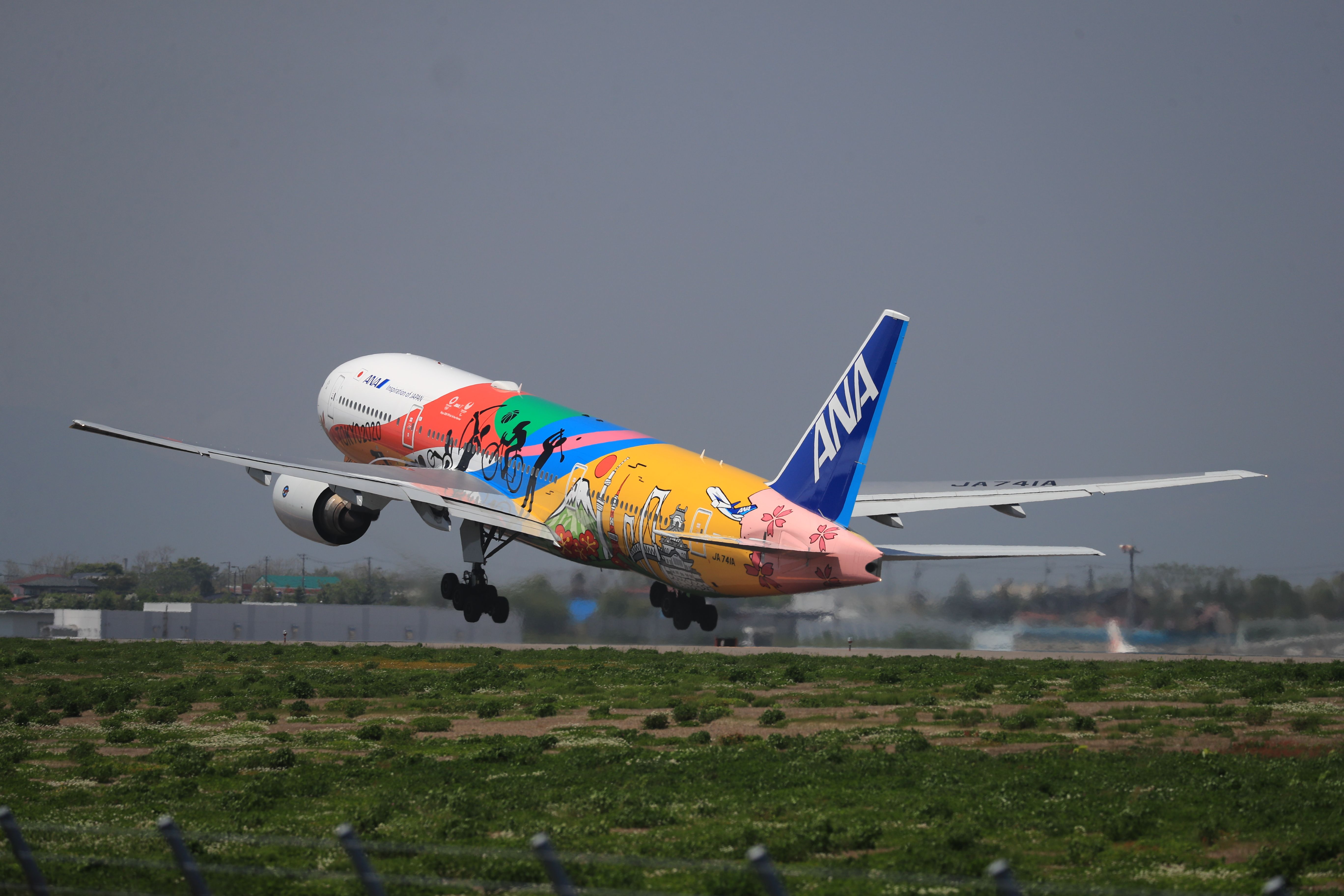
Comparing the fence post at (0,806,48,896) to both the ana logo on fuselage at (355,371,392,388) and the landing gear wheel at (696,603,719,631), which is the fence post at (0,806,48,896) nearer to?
the landing gear wheel at (696,603,719,631)

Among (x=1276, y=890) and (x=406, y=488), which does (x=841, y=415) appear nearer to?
(x=406, y=488)

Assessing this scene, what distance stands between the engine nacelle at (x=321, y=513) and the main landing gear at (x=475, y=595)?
348 centimetres

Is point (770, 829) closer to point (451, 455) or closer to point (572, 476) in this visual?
point (572, 476)

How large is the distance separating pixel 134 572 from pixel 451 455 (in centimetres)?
10288

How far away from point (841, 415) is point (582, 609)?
3913 centimetres

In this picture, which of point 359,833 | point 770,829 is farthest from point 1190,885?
point 359,833

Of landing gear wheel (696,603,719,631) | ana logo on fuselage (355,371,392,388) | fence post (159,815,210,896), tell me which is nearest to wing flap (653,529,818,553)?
landing gear wheel (696,603,719,631)

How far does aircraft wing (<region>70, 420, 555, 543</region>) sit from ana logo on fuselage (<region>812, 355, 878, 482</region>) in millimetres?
10895

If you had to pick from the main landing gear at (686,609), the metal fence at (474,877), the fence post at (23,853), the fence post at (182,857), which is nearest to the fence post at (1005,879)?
the fence post at (182,857)

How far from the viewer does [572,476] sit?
3888 cm

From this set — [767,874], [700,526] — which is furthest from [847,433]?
[767,874]

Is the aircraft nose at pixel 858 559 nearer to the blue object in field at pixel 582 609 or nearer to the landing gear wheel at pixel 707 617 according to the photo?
the landing gear wheel at pixel 707 617

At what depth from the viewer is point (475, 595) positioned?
4303cm

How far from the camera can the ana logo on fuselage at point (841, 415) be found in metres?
30.7
